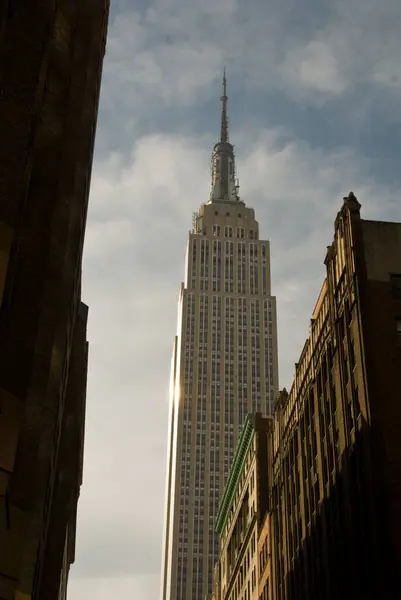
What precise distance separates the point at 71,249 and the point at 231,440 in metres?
157

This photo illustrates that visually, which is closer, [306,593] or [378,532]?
[378,532]

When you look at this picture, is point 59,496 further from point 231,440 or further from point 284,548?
point 231,440

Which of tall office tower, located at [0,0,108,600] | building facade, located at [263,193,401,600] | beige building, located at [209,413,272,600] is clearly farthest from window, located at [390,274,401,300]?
beige building, located at [209,413,272,600]

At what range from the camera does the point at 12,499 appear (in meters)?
26.0

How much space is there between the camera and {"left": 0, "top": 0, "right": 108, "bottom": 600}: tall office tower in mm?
23375

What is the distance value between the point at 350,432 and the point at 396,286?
32.7ft

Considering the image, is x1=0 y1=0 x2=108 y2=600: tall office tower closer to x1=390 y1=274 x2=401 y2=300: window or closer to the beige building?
x1=390 y1=274 x2=401 y2=300: window

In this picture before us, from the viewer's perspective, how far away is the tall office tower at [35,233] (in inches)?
920

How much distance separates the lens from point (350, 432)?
49.5 m

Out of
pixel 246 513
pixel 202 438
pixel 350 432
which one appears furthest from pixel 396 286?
pixel 202 438

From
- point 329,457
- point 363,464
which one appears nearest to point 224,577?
point 329,457

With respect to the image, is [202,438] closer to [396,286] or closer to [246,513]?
[246,513]

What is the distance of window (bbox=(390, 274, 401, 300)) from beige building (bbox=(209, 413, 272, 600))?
1273 inches

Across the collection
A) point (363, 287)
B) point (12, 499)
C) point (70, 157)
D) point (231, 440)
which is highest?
point (231, 440)
